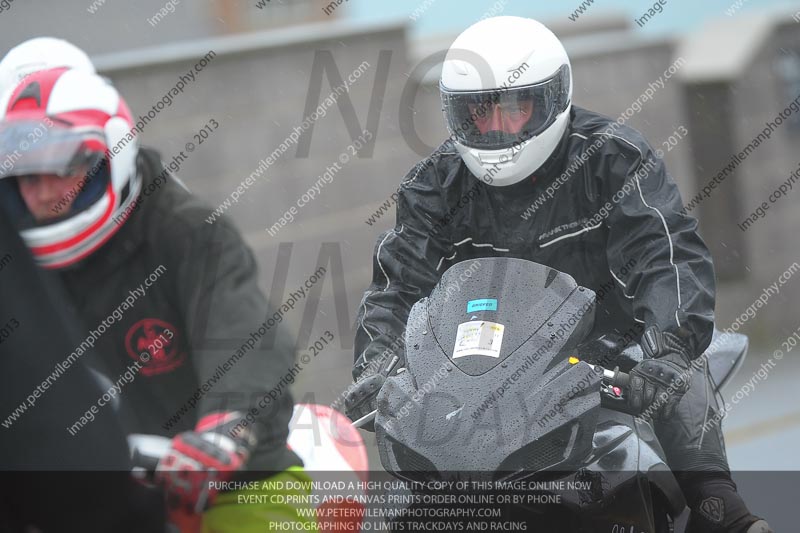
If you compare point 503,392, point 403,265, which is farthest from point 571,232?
point 503,392

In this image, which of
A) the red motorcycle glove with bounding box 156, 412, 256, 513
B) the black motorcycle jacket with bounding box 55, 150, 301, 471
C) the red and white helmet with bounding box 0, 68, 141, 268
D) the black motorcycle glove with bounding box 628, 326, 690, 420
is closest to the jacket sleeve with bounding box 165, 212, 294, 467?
the black motorcycle jacket with bounding box 55, 150, 301, 471

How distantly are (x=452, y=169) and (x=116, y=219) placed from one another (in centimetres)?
98

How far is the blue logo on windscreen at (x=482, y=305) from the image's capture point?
254 centimetres

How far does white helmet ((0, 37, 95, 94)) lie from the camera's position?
3.04 meters

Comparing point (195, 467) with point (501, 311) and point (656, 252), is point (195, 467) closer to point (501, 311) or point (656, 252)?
point (501, 311)

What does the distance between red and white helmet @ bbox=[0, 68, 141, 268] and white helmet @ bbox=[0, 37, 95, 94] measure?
11cm

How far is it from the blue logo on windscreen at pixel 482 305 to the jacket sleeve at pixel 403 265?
367 mm

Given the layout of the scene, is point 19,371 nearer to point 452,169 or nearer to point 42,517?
point 42,517

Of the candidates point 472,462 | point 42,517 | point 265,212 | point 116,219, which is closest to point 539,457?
point 472,462

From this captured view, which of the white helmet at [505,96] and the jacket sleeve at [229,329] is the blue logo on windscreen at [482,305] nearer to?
the jacket sleeve at [229,329]

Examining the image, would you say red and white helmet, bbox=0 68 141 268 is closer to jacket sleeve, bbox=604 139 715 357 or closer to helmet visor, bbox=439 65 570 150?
helmet visor, bbox=439 65 570 150

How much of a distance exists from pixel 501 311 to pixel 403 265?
25.1 inches

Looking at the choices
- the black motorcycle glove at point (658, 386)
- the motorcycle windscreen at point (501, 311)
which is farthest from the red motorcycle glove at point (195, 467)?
the black motorcycle glove at point (658, 386)

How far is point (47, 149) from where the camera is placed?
2736mm
